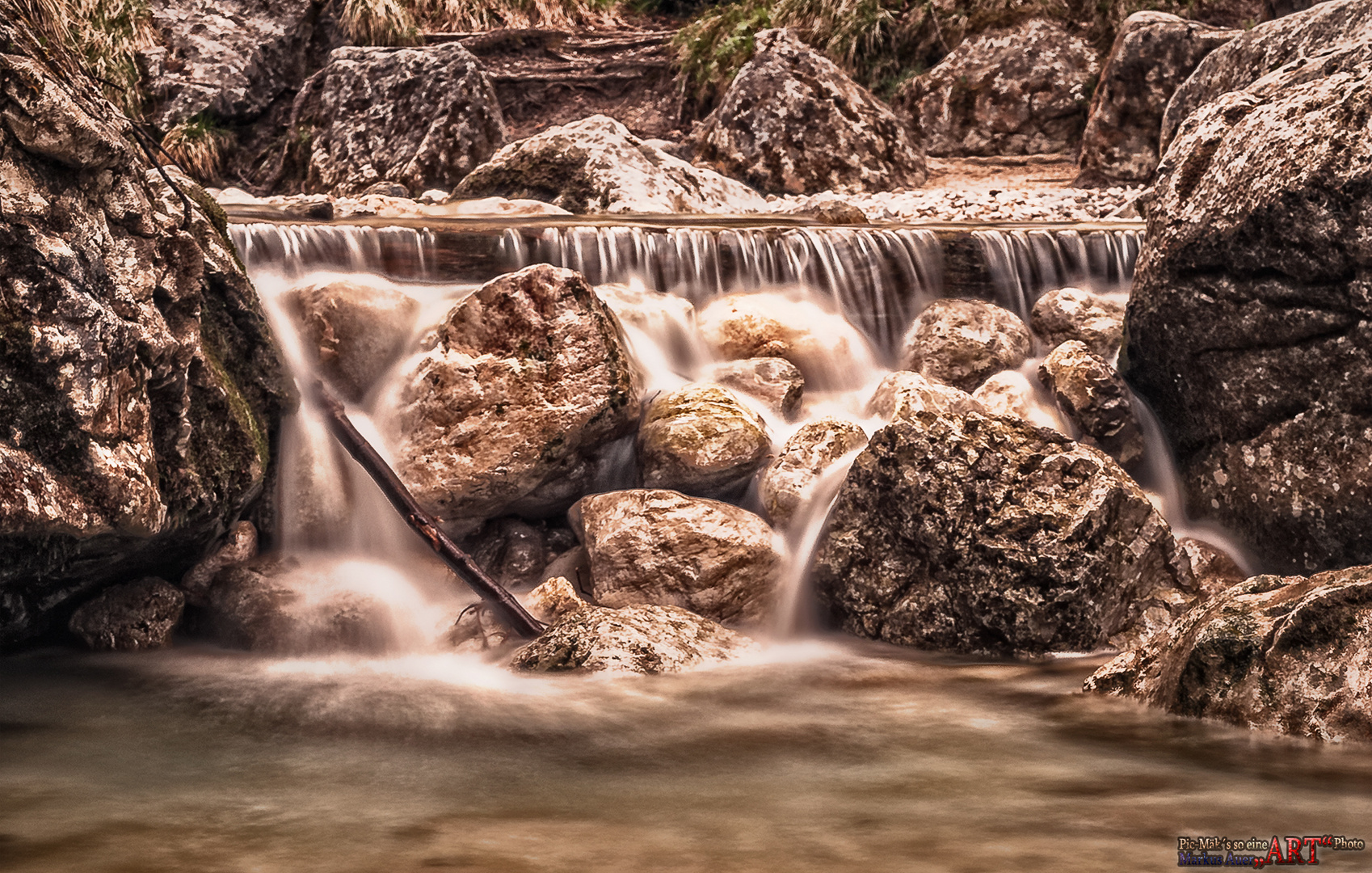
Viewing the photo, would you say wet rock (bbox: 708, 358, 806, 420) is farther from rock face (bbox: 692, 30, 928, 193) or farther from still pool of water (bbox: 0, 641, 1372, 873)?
rock face (bbox: 692, 30, 928, 193)

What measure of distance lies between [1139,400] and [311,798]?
538 centimetres

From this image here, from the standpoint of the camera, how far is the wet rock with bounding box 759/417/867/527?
593 cm

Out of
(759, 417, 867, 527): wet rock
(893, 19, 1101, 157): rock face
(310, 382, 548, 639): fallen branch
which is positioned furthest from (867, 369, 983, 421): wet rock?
(893, 19, 1101, 157): rock face

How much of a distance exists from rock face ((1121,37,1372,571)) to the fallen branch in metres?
3.77

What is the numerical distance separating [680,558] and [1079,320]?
12.6ft

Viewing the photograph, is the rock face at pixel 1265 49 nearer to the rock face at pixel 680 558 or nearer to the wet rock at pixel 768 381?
the wet rock at pixel 768 381

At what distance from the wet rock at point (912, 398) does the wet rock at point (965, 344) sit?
514mm

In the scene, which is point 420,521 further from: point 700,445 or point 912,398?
point 912,398

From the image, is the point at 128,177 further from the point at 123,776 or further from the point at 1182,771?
the point at 1182,771

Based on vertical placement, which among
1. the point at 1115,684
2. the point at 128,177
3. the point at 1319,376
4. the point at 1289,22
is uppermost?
the point at 1289,22

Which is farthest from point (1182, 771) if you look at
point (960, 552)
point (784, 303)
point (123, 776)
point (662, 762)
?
point (784, 303)

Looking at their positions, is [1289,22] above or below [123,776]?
above

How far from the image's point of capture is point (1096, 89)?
1432 centimetres

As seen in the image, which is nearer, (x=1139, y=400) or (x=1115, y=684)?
(x=1115, y=684)
